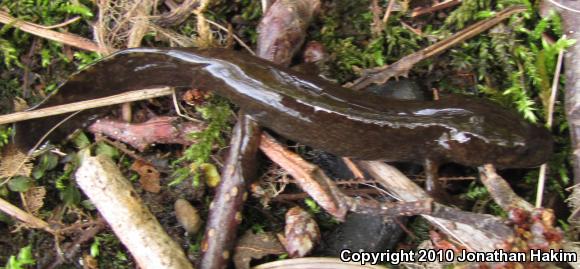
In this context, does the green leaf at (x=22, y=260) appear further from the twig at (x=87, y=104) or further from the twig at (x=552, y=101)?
the twig at (x=552, y=101)

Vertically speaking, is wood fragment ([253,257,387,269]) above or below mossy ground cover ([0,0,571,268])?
below

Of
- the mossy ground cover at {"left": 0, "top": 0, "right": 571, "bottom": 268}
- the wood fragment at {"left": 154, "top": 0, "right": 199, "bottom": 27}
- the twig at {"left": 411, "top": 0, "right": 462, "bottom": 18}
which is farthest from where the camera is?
the wood fragment at {"left": 154, "top": 0, "right": 199, "bottom": 27}

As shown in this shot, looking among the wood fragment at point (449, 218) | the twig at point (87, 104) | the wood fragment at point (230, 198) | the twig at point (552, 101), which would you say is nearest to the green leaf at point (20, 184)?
the twig at point (87, 104)

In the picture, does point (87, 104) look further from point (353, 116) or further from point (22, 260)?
point (353, 116)

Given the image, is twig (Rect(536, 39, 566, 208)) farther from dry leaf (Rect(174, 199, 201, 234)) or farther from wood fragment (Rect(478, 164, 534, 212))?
dry leaf (Rect(174, 199, 201, 234))

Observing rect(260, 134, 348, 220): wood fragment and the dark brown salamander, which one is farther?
the dark brown salamander

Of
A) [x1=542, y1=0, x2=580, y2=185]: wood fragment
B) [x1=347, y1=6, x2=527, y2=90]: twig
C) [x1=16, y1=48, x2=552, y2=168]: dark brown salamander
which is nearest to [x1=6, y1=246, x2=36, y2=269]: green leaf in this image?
[x1=16, y1=48, x2=552, y2=168]: dark brown salamander

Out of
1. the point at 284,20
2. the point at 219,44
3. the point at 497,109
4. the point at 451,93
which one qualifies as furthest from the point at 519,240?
the point at 219,44
